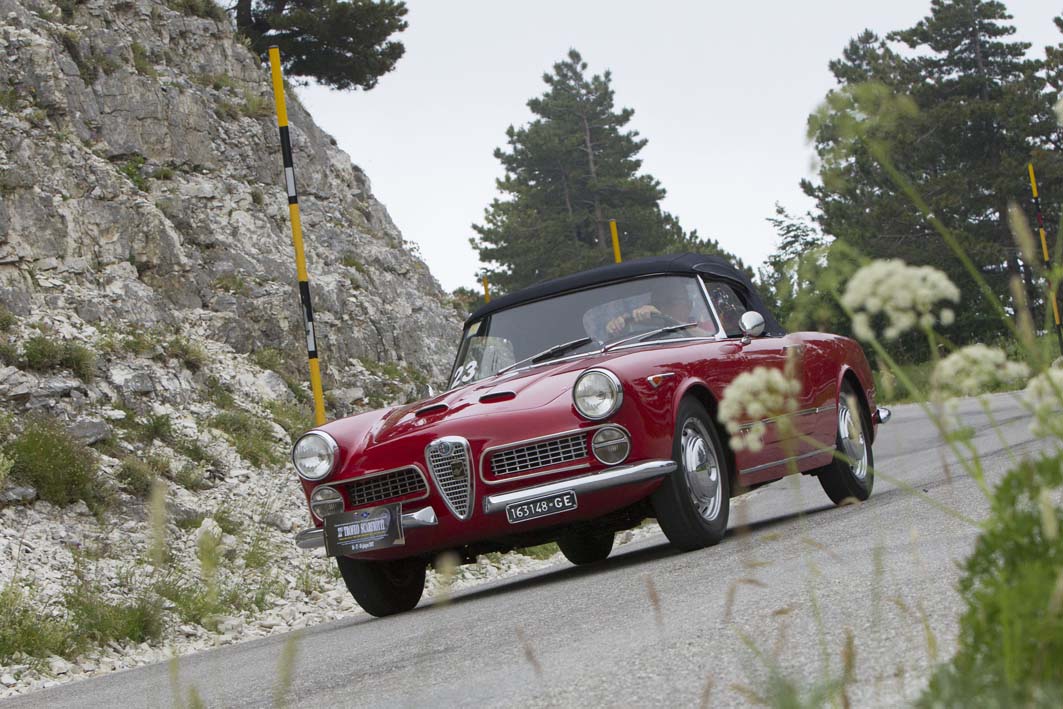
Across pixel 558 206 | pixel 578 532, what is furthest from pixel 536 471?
pixel 558 206

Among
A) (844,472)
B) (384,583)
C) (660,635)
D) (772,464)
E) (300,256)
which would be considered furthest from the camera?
(300,256)

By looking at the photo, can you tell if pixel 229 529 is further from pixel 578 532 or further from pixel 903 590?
pixel 903 590

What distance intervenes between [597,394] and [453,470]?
2.64 feet

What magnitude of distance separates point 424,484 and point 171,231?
12790 mm

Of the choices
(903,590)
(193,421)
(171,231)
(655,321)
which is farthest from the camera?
(171,231)

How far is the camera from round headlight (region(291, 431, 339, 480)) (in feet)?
23.0

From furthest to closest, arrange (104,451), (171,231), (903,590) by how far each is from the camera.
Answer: (171,231), (104,451), (903,590)

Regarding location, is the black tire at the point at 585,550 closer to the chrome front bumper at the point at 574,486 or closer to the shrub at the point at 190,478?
the chrome front bumper at the point at 574,486

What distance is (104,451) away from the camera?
1292cm

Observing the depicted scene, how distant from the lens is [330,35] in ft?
92.8

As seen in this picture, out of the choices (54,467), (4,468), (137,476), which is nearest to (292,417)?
(137,476)

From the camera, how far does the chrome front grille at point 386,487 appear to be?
6785 millimetres

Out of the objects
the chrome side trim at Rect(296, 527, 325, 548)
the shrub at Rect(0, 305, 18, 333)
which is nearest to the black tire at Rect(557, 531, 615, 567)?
the chrome side trim at Rect(296, 527, 325, 548)

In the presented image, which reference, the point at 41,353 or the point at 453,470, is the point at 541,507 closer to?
the point at 453,470
